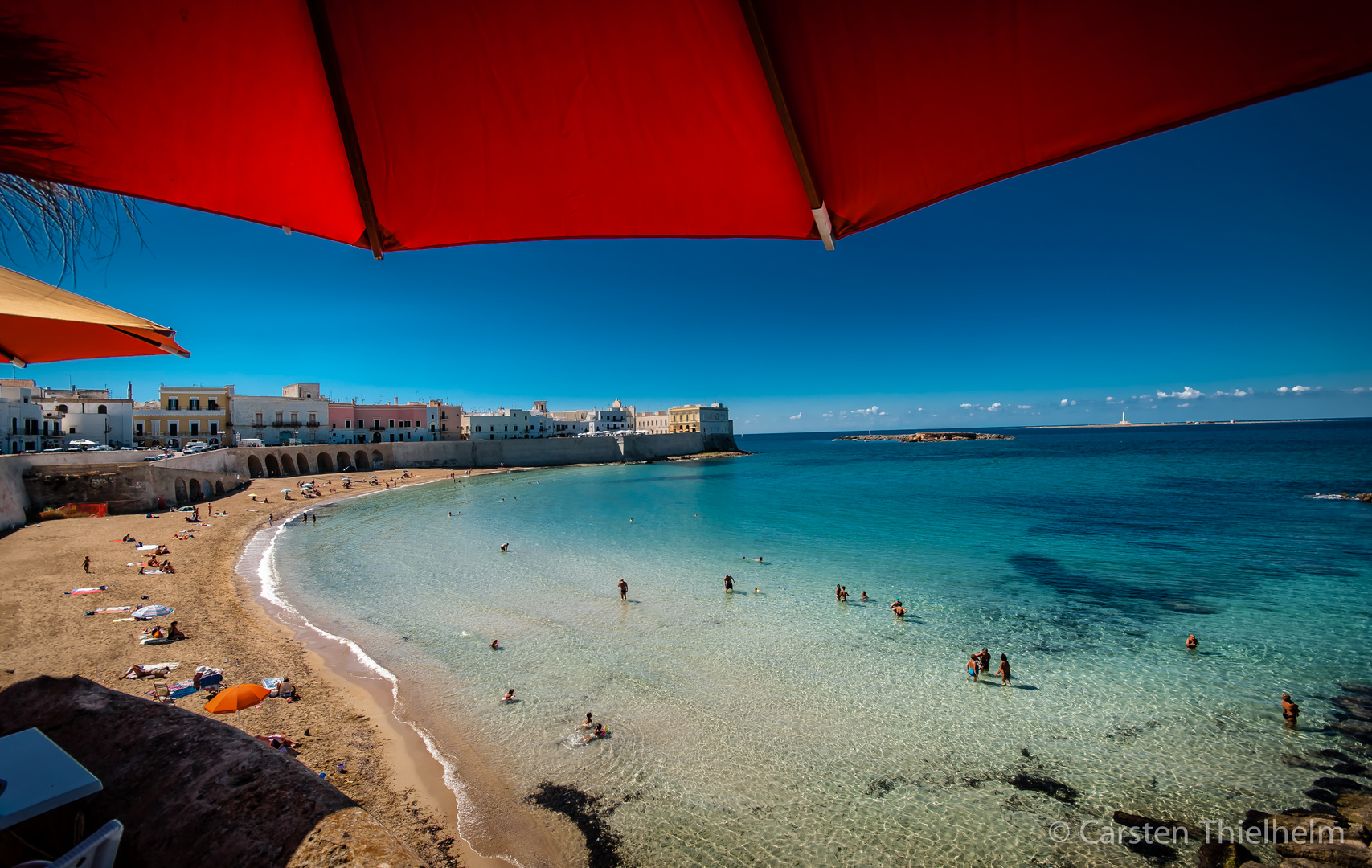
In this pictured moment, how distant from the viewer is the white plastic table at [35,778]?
1640 millimetres

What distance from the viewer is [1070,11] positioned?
1.31 meters

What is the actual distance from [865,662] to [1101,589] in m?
10.6

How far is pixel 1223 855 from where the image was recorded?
6.27 m

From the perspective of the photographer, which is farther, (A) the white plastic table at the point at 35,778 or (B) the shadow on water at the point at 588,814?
(B) the shadow on water at the point at 588,814

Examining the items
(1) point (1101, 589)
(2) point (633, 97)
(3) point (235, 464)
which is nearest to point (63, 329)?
(2) point (633, 97)

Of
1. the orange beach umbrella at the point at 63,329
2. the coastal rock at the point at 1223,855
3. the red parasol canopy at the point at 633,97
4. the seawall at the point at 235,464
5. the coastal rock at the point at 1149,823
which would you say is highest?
the red parasol canopy at the point at 633,97

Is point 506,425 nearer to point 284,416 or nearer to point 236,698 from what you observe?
point 284,416

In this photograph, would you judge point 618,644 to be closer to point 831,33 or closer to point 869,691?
point 869,691

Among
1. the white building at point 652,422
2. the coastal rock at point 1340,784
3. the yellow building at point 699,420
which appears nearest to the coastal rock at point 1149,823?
the coastal rock at point 1340,784

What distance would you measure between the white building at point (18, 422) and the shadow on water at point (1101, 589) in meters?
51.8

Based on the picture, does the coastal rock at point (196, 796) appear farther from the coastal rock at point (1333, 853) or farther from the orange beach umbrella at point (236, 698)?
the coastal rock at point (1333, 853)

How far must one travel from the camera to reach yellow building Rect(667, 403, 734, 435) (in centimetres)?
8625

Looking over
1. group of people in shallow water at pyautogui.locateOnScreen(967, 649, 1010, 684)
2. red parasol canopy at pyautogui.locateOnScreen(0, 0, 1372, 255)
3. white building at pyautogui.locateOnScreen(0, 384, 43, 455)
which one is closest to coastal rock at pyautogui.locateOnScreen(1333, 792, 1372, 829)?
group of people in shallow water at pyautogui.locateOnScreen(967, 649, 1010, 684)

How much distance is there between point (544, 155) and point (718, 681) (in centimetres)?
1052
